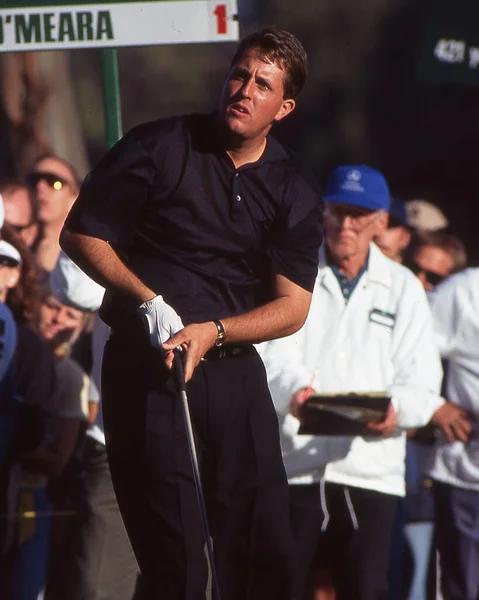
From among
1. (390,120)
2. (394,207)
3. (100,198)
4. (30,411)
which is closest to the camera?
(100,198)

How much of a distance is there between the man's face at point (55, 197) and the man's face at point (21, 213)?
7cm

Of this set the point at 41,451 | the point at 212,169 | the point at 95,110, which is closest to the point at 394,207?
the point at 41,451

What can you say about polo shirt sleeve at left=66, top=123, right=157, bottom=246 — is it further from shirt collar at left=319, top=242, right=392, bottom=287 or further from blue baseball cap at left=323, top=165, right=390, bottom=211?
blue baseball cap at left=323, top=165, right=390, bottom=211

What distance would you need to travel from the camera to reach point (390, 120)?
17.7 metres

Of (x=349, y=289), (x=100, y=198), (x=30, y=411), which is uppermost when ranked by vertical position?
(x=100, y=198)

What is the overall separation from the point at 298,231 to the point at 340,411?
5.64 feet

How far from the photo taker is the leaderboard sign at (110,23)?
6.59 meters

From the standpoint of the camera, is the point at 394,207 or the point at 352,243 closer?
the point at 352,243

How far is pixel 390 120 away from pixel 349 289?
412 inches

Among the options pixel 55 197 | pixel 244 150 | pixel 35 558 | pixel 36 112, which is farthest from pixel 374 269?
pixel 36 112

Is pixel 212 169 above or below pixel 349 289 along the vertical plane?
above

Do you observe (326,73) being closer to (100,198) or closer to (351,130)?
(351,130)

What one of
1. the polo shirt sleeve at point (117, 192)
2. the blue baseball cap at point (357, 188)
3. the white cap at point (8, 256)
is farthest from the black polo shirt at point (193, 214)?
the white cap at point (8, 256)

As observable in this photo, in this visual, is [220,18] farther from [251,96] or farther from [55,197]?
[55,197]
